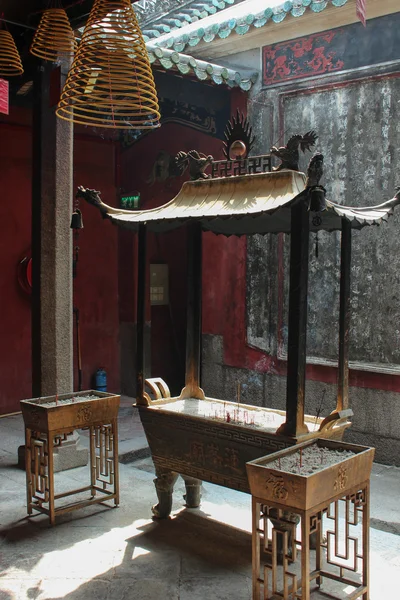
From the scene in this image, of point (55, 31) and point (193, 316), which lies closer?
point (55, 31)

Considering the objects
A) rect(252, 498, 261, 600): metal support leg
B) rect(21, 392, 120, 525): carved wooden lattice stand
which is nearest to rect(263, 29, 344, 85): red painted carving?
rect(21, 392, 120, 525): carved wooden lattice stand

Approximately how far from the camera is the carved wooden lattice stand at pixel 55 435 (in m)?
4.86

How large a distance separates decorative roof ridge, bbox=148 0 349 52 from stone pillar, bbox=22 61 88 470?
7.81 feet

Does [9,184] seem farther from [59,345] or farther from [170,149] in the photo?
[59,345]

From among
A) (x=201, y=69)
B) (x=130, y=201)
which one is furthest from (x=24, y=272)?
(x=201, y=69)

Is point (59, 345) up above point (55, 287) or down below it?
below

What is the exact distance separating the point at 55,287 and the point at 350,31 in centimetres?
388

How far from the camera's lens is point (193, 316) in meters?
5.47

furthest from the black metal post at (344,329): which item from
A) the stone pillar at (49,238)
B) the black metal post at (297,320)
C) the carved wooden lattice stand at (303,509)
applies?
the stone pillar at (49,238)

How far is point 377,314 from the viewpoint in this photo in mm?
6664

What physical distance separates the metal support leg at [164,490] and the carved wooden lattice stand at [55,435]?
Result: 1.36 ft

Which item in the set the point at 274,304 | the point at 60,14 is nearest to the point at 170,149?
the point at 274,304

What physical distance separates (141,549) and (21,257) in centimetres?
486

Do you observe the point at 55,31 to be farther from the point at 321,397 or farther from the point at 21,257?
the point at 321,397
